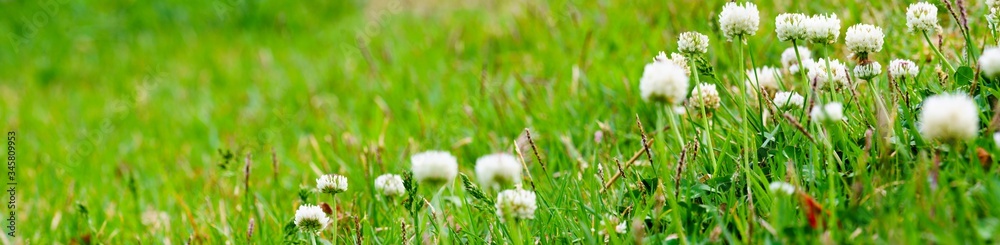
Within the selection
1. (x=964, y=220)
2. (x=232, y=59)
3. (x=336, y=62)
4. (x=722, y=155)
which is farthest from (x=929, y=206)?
(x=232, y=59)

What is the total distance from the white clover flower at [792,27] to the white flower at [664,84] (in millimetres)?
408

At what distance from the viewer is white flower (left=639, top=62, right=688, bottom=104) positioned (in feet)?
4.37

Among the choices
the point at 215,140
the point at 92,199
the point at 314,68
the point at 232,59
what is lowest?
the point at 92,199

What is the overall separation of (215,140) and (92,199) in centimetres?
115

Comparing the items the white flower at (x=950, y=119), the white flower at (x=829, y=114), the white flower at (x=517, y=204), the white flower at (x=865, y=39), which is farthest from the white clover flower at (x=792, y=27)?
the white flower at (x=517, y=204)

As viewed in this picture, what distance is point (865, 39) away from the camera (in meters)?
1.69

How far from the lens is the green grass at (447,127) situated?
1567mm

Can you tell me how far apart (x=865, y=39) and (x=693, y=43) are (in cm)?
36

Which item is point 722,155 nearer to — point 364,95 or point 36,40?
point 364,95

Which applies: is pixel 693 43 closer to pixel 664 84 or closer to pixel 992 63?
pixel 664 84

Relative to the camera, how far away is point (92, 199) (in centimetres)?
327

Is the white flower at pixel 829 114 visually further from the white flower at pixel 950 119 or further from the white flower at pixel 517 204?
the white flower at pixel 517 204

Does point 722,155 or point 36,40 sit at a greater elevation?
point 36,40

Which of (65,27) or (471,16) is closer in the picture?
(471,16)
